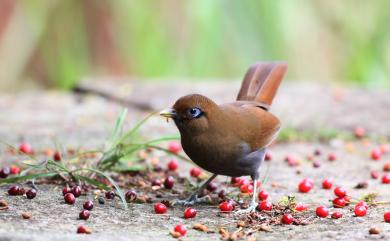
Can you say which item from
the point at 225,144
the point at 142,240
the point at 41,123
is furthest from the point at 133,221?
the point at 41,123

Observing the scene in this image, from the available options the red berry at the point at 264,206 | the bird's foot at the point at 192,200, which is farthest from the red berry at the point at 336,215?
the bird's foot at the point at 192,200

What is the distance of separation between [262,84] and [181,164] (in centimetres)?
79

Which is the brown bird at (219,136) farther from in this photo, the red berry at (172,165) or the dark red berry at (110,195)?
the red berry at (172,165)

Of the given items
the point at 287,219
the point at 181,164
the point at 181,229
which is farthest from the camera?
the point at 181,164

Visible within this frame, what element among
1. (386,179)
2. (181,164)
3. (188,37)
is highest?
(188,37)

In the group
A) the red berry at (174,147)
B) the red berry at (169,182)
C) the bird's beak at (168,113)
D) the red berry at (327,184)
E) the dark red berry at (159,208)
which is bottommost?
the dark red berry at (159,208)

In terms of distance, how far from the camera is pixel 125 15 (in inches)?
340

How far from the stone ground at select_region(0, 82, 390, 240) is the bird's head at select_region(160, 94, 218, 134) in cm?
42

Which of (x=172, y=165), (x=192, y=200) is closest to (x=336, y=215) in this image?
(x=192, y=200)

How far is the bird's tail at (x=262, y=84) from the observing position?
4.76 m

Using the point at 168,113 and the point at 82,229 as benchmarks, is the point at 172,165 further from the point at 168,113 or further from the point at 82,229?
the point at 82,229

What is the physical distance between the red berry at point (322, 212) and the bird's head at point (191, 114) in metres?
0.72

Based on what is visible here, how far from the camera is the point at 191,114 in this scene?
3990 millimetres

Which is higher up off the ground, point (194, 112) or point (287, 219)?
point (194, 112)
